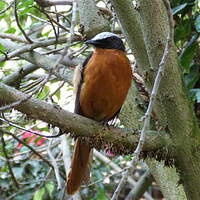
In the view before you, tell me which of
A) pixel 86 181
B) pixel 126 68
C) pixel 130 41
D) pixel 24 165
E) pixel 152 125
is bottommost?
pixel 24 165

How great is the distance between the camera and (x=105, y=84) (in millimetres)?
2625

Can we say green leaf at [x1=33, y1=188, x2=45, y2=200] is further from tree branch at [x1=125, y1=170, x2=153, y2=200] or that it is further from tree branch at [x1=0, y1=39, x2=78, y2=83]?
tree branch at [x1=0, y1=39, x2=78, y2=83]

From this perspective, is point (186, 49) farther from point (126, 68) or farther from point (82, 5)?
point (82, 5)

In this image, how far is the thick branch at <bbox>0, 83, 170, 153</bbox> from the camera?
1.77 metres

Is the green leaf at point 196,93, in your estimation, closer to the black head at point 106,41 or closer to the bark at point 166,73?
the bark at point 166,73

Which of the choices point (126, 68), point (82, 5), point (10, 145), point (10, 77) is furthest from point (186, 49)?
point (10, 145)

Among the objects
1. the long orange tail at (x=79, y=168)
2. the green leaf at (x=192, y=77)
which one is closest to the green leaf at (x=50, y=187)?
the long orange tail at (x=79, y=168)

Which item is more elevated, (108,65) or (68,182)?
(108,65)

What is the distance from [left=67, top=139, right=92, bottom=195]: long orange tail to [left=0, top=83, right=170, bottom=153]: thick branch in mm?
573

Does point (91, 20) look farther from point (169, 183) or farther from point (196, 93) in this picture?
point (169, 183)

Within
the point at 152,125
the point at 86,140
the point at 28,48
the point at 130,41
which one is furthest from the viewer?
the point at 28,48

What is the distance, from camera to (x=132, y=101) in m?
2.69

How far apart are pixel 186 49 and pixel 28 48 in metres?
1.03

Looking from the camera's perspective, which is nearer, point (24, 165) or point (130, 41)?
point (130, 41)
